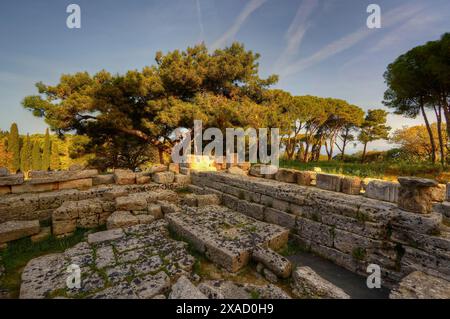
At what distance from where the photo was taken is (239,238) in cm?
355

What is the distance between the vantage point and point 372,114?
27.0 meters

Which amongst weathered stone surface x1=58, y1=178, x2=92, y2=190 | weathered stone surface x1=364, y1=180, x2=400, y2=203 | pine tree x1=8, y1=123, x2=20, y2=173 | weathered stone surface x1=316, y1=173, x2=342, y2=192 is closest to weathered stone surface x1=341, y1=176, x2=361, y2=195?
weathered stone surface x1=316, y1=173, x2=342, y2=192

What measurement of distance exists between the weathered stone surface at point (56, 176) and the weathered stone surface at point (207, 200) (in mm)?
3855

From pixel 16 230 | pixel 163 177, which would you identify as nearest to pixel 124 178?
pixel 163 177

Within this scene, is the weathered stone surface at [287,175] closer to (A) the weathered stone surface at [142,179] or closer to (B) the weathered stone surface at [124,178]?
(A) the weathered stone surface at [142,179]

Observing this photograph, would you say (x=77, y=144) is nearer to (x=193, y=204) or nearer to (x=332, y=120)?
(x=193, y=204)

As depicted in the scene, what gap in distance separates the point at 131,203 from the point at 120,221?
2.51ft

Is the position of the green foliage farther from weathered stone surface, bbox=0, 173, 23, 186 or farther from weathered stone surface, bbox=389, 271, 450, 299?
weathered stone surface, bbox=389, 271, 450, 299

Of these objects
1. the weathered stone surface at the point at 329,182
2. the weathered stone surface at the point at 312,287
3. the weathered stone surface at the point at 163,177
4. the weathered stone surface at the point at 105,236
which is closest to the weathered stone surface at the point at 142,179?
the weathered stone surface at the point at 163,177

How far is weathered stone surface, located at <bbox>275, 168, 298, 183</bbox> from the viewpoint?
5.80m

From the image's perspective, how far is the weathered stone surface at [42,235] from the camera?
3950mm

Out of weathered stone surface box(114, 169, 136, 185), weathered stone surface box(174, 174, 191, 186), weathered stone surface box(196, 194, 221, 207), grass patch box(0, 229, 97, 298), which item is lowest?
grass patch box(0, 229, 97, 298)

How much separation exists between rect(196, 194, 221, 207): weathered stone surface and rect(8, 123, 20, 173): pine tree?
31.2 metres

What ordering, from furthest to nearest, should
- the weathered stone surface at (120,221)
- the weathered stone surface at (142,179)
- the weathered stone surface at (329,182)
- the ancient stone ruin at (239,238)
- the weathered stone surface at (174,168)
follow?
the weathered stone surface at (174,168) < the weathered stone surface at (142,179) < the weathered stone surface at (329,182) < the weathered stone surface at (120,221) < the ancient stone ruin at (239,238)
